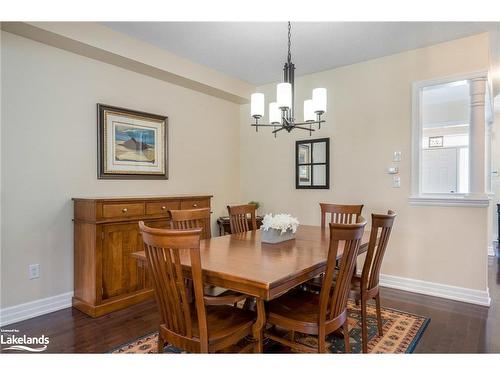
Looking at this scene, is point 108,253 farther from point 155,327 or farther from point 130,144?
point 130,144

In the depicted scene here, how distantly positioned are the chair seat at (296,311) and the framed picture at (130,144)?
2261 mm

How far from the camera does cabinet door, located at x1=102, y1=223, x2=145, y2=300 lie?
110 inches

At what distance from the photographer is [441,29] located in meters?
2.96

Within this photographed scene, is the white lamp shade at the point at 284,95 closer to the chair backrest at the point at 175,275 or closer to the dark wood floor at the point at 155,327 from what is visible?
the chair backrest at the point at 175,275

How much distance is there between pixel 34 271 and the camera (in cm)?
274

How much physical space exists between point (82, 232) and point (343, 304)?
2.38 meters

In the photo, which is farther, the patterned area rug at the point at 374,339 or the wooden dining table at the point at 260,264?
the patterned area rug at the point at 374,339

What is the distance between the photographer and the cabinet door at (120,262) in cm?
281

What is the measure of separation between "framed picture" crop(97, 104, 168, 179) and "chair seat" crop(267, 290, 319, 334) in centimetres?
226

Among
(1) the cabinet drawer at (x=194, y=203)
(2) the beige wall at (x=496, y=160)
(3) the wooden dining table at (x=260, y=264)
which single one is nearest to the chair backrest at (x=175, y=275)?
(3) the wooden dining table at (x=260, y=264)
